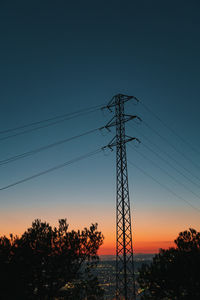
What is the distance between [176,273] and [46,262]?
1445 centimetres

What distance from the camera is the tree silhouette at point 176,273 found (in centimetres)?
2386

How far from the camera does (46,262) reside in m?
24.4

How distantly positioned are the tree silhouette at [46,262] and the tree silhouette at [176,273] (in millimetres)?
7266

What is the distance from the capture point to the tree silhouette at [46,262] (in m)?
22.4

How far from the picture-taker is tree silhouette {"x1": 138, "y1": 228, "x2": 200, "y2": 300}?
23.9 metres

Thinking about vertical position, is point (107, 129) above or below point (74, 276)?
above

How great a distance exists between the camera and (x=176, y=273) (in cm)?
2511

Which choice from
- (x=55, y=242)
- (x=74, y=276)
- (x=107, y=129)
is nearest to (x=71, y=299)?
(x=74, y=276)

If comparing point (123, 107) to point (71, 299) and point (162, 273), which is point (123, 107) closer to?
point (162, 273)

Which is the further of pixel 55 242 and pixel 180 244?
pixel 180 244

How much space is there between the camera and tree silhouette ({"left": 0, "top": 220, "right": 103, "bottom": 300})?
881 inches

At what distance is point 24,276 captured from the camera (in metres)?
22.6

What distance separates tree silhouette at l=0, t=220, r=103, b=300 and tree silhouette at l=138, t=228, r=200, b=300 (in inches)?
286

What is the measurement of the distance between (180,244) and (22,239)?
63.7 feet
